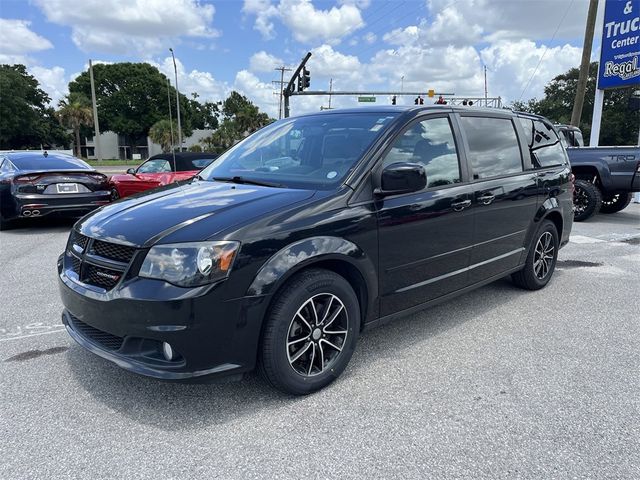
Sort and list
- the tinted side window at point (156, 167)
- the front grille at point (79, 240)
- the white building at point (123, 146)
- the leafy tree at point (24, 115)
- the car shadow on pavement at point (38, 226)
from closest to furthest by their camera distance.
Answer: the front grille at point (79, 240) → the car shadow on pavement at point (38, 226) → the tinted side window at point (156, 167) → the leafy tree at point (24, 115) → the white building at point (123, 146)

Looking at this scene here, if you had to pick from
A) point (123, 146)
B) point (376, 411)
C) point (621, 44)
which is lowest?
point (376, 411)

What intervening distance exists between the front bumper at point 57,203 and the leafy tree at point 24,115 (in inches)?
2393

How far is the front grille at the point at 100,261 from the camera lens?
278 cm

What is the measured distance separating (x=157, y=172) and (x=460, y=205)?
782 cm

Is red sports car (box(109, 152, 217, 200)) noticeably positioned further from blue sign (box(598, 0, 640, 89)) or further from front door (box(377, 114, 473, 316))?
blue sign (box(598, 0, 640, 89))

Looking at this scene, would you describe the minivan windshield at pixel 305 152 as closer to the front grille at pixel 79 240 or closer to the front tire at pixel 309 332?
the front tire at pixel 309 332

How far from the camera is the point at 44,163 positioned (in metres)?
8.66

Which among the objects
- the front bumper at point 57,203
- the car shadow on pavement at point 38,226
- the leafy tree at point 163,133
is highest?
the leafy tree at point 163,133

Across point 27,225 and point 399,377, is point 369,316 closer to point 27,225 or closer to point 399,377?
point 399,377

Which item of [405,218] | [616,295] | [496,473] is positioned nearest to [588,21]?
[616,295]

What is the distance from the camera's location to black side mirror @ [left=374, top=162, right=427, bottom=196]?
3.16 meters

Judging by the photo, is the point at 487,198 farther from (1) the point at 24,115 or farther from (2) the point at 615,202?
(1) the point at 24,115

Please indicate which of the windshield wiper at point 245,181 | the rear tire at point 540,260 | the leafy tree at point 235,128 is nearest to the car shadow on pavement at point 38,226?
the windshield wiper at point 245,181

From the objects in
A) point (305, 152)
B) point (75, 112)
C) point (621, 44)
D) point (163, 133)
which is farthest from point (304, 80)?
point (75, 112)
